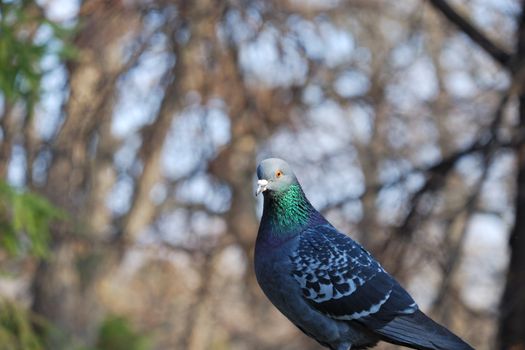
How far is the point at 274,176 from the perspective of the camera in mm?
3840

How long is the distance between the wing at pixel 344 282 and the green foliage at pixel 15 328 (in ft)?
14.4

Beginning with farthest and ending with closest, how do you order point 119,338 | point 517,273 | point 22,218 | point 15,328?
point 119,338, point 517,273, point 15,328, point 22,218

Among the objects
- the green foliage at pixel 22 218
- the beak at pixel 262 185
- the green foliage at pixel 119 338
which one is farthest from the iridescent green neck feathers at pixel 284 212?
the green foliage at pixel 119 338

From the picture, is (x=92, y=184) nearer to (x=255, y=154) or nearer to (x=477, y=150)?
(x=255, y=154)

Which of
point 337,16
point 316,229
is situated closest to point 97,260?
point 337,16

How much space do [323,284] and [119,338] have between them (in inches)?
306

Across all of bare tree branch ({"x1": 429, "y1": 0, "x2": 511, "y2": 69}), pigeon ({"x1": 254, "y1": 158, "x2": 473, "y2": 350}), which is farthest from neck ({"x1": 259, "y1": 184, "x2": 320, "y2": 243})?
bare tree branch ({"x1": 429, "y1": 0, "x2": 511, "y2": 69})

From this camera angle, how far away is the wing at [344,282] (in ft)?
12.7

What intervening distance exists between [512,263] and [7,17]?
4698 millimetres

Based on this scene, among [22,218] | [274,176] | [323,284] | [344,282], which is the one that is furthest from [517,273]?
[274,176]

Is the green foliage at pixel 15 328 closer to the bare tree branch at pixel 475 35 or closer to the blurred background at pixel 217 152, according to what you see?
the blurred background at pixel 217 152

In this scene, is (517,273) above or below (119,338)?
above

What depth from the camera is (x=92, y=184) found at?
1138 centimetres

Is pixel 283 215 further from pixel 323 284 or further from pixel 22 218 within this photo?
pixel 22 218
